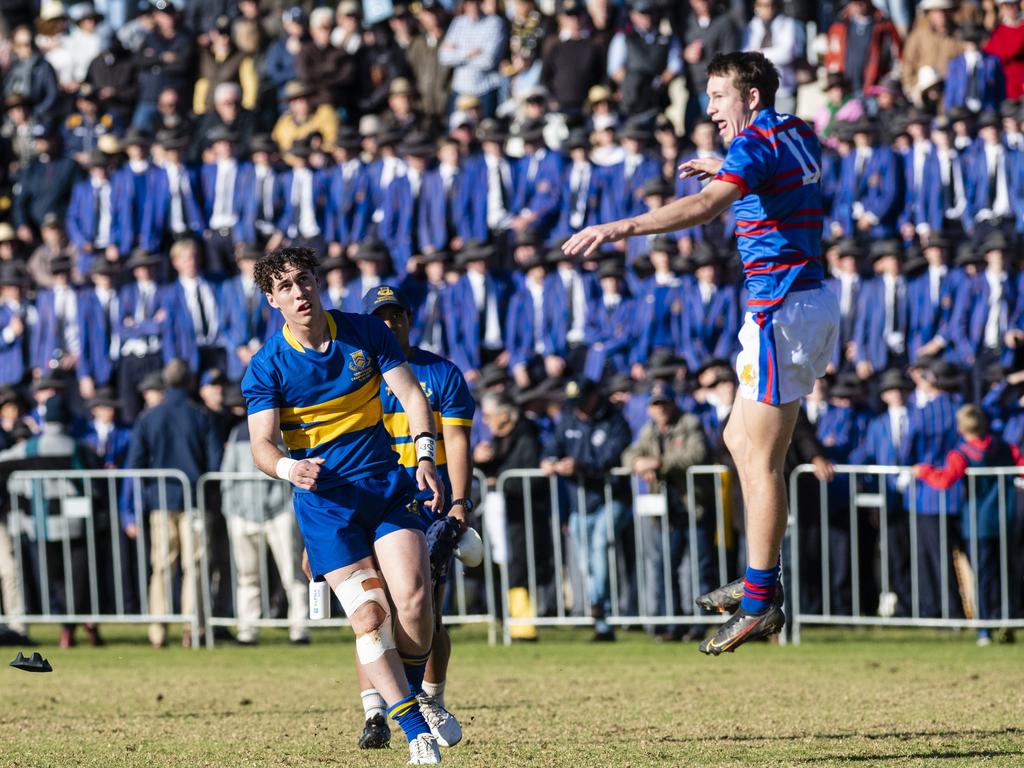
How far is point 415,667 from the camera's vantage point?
27.8ft

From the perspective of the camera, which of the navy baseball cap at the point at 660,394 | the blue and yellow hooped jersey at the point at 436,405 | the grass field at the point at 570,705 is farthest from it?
the navy baseball cap at the point at 660,394

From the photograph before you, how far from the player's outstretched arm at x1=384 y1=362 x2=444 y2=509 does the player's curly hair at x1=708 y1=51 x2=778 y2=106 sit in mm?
1981

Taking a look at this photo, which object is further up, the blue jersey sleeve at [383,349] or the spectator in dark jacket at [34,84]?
the spectator in dark jacket at [34,84]

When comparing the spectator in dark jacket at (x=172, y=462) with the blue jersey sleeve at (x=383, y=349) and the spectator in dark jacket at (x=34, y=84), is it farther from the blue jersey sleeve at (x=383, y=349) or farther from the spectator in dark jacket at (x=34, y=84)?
the spectator in dark jacket at (x=34, y=84)

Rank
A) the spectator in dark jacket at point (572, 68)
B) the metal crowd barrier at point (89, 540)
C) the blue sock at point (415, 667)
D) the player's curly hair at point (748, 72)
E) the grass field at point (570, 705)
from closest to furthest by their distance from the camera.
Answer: the player's curly hair at point (748, 72) < the blue sock at point (415, 667) < the grass field at point (570, 705) < the metal crowd barrier at point (89, 540) < the spectator in dark jacket at point (572, 68)

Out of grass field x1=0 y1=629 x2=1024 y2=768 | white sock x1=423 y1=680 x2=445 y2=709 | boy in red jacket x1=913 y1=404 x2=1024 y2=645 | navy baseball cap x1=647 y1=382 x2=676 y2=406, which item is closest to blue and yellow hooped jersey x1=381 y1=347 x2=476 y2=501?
white sock x1=423 y1=680 x2=445 y2=709

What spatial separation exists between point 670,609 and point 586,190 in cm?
524

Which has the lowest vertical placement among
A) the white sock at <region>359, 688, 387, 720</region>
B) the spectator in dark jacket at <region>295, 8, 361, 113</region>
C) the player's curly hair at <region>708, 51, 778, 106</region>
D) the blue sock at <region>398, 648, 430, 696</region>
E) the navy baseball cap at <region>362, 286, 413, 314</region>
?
the white sock at <region>359, 688, 387, 720</region>

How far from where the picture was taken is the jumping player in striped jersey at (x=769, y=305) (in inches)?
306

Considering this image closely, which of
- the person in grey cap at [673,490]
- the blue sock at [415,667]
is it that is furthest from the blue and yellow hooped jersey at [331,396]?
the person in grey cap at [673,490]

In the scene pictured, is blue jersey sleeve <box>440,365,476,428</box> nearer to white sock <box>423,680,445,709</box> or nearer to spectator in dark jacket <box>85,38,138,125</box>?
white sock <box>423,680,445,709</box>

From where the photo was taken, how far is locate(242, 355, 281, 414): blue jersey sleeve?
26.6ft

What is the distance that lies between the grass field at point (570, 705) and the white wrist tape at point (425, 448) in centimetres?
140

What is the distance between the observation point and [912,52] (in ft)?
63.0
